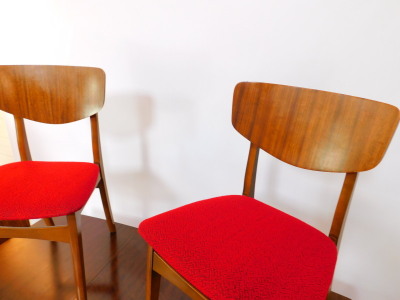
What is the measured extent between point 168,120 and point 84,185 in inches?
18.5

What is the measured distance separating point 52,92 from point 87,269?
757mm

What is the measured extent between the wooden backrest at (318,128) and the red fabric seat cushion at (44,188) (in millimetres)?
525

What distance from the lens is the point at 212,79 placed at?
1020mm

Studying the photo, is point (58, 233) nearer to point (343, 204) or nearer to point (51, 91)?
point (51, 91)

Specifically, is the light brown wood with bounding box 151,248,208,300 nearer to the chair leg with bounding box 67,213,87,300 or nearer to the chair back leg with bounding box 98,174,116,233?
the chair leg with bounding box 67,213,87,300

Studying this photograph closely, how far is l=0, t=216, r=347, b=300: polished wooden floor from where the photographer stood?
100 cm

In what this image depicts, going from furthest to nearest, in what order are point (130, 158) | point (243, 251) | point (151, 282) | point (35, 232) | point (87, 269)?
point (130, 158) < point (87, 269) < point (35, 232) < point (151, 282) < point (243, 251)

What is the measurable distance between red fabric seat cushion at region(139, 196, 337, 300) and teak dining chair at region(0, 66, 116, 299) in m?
0.32

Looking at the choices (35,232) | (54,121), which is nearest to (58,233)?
(35,232)

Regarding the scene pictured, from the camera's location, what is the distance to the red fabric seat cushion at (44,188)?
2.25 feet

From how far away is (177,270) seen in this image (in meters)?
0.54

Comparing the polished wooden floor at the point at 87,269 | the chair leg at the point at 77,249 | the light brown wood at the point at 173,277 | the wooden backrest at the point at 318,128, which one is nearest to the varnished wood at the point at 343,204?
the wooden backrest at the point at 318,128

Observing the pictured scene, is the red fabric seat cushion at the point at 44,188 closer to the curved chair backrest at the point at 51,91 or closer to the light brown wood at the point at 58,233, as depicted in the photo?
the light brown wood at the point at 58,233

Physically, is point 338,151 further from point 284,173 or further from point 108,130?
point 108,130
